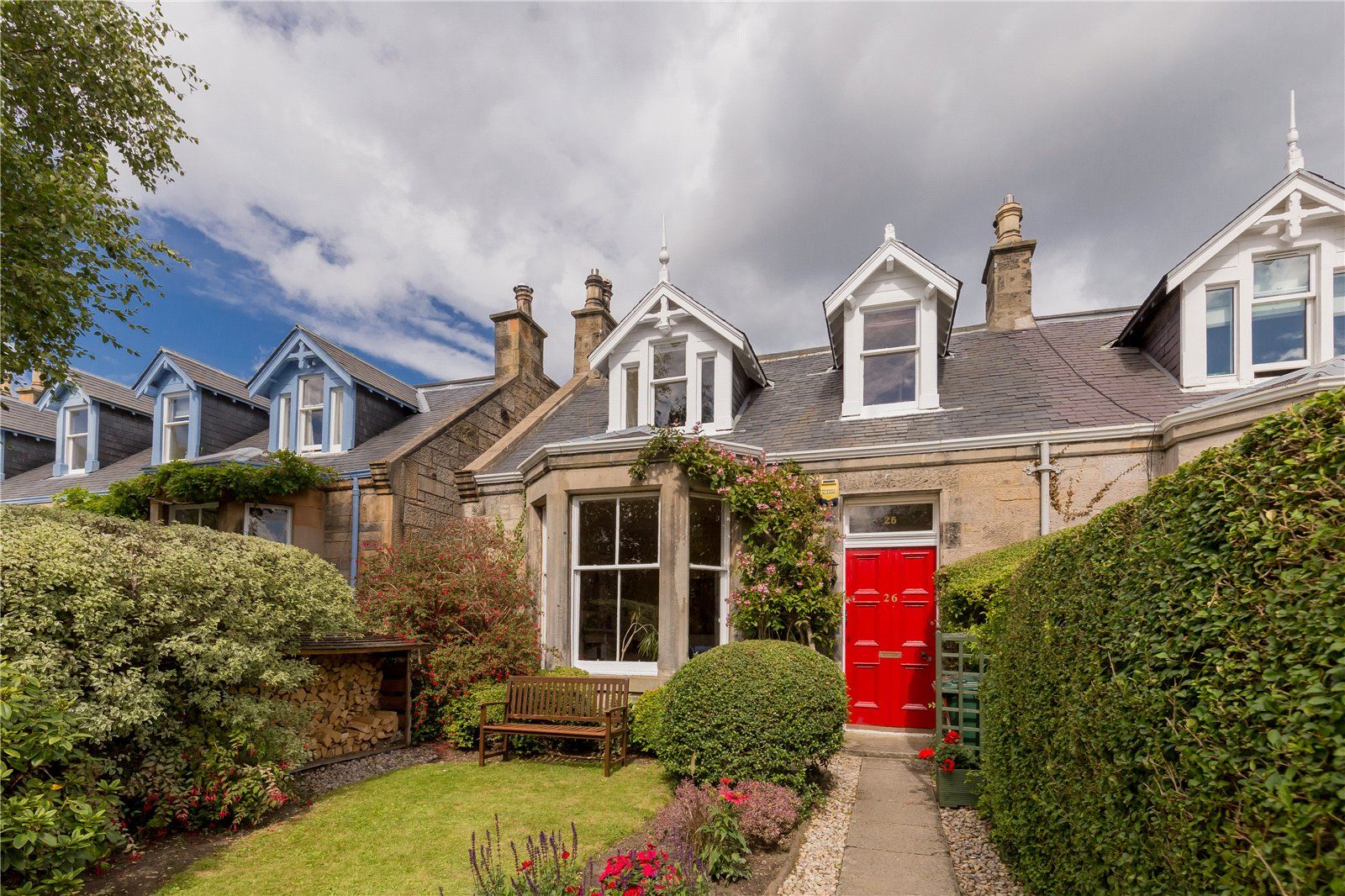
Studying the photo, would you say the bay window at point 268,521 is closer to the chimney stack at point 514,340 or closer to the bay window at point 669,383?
the chimney stack at point 514,340

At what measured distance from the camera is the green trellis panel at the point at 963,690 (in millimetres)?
6234

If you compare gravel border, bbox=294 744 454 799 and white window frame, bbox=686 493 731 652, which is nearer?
gravel border, bbox=294 744 454 799

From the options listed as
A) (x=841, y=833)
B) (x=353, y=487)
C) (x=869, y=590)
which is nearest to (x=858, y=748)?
(x=869, y=590)

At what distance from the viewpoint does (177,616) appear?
5551 millimetres

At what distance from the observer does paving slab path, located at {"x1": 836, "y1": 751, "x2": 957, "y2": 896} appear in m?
4.70

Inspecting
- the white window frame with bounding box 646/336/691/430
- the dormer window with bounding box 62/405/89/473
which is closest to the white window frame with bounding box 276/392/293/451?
the dormer window with bounding box 62/405/89/473

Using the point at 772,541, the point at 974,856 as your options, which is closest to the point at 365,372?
the point at 772,541

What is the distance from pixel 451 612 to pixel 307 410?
23.7 feet

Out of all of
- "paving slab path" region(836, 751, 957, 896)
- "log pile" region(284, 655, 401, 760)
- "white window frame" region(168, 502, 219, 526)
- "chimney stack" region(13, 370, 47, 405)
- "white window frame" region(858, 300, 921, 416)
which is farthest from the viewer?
"chimney stack" region(13, 370, 47, 405)

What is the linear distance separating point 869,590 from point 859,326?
14.0ft

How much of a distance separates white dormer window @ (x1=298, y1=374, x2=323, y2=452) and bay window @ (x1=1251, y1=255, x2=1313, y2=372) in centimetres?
1646

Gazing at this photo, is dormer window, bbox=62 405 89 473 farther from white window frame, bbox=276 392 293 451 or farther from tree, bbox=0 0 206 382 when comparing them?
tree, bbox=0 0 206 382

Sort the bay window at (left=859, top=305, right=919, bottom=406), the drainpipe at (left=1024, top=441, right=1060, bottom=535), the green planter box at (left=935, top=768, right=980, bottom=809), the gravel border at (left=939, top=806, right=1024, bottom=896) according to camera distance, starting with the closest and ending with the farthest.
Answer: the gravel border at (left=939, top=806, right=1024, bottom=896), the green planter box at (left=935, top=768, right=980, bottom=809), the drainpipe at (left=1024, top=441, right=1060, bottom=535), the bay window at (left=859, top=305, right=919, bottom=406)

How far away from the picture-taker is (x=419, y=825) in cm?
585
